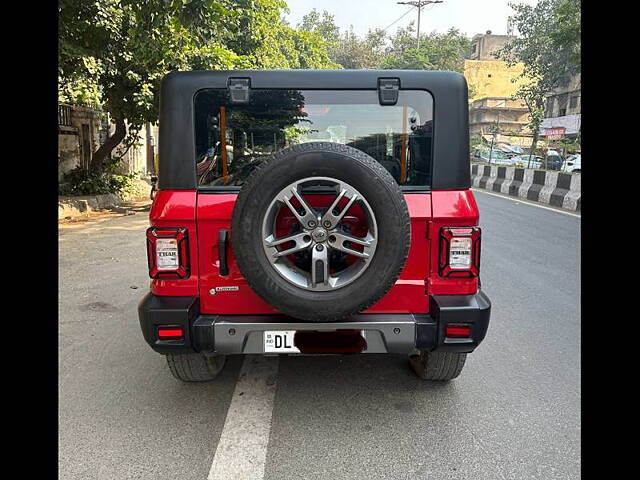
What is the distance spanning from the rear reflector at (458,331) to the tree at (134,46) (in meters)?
4.61

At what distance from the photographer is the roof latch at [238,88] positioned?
2.76 meters

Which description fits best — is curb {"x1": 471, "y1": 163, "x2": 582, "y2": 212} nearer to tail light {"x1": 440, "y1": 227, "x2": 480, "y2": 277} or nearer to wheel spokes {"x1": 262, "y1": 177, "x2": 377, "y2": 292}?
tail light {"x1": 440, "y1": 227, "x2": 480, "y2": 277}

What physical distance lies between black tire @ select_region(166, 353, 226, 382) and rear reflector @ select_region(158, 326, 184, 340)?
41 centimetres

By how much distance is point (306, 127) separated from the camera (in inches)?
115

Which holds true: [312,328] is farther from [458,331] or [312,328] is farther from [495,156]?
[495,156]

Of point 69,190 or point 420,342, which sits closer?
point 420,342

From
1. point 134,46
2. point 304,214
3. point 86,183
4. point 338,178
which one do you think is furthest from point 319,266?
point 86,183

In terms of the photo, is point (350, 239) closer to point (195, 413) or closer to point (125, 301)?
point (195, 413)

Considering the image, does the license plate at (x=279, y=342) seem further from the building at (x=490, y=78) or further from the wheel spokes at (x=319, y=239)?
the building at (x=490, y=78)

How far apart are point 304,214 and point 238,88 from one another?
813 millimetres
